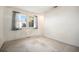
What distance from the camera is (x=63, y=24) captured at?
1.66 m

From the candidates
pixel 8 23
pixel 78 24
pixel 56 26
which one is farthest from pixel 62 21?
pixel 8 23

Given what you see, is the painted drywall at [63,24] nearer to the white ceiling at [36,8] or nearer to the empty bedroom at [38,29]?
the empty bedroom at [38,29]

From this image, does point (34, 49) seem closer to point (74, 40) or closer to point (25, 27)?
point (25, 27)

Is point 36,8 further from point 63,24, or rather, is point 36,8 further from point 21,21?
point 63,24

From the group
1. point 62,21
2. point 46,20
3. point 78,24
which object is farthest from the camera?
point 46,20

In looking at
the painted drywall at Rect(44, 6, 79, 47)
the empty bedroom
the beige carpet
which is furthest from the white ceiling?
the beige carpet

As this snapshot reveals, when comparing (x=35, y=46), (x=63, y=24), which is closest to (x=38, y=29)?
(x=35, y=46)

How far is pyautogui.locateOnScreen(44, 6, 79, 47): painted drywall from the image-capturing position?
157 centimetres

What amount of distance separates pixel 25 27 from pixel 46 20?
0.51m

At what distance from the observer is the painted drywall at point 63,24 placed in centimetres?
157

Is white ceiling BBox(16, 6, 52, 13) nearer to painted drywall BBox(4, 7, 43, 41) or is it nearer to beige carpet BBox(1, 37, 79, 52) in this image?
painted drywall BBox(4, 7, 43, 41)

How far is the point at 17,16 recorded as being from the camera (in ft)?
5.30

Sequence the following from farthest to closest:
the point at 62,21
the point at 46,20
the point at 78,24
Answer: the point at 46,20, the point at 62,21, the point at 78,24
